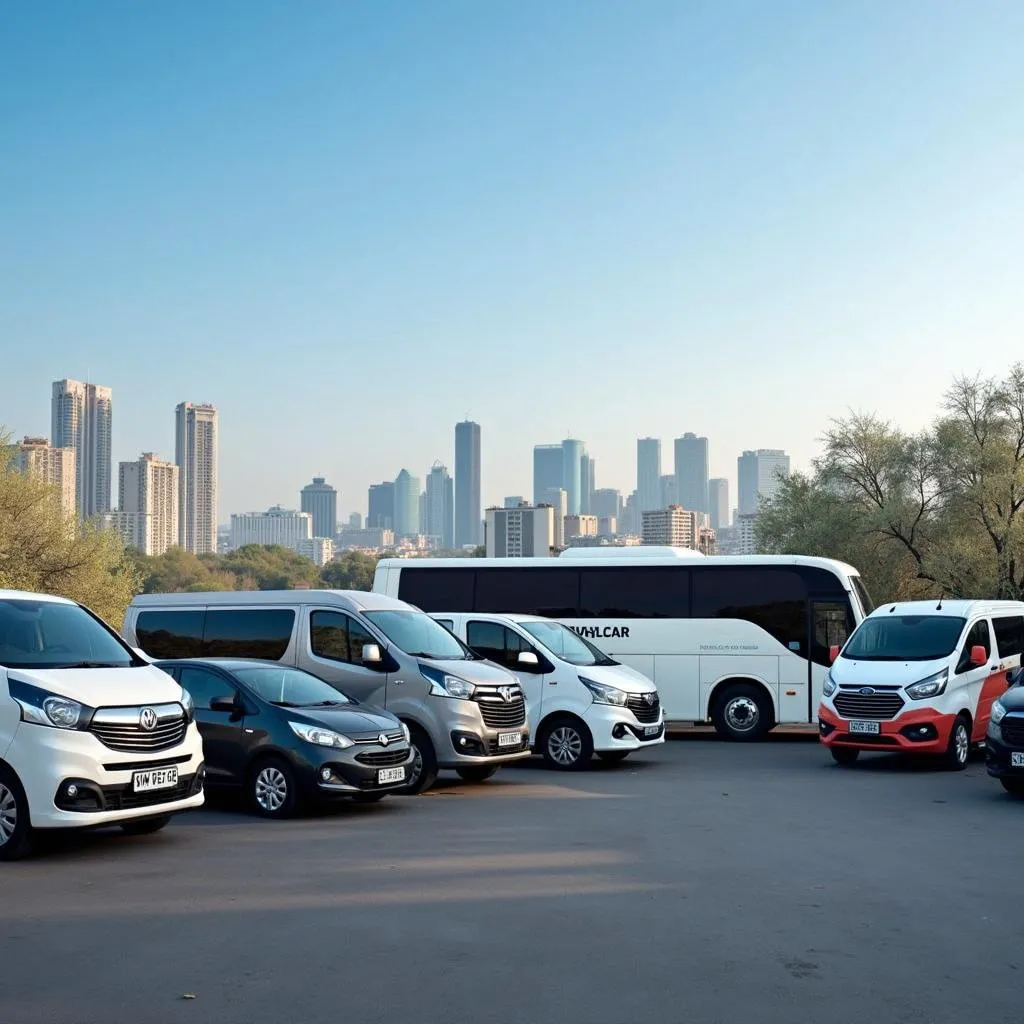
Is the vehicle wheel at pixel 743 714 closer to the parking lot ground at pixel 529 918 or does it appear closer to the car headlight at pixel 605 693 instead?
the car headlight at pixel 605 693

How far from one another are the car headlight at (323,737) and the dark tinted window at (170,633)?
550 cm

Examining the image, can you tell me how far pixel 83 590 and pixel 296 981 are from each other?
122ft

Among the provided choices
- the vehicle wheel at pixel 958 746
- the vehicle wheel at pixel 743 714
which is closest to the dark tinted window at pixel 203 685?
the vehicle wheel at pixel 958 746

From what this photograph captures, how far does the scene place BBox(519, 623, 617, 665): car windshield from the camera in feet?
59.1

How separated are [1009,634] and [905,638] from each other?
8.32ft

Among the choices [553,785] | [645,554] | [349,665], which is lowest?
[553,785]

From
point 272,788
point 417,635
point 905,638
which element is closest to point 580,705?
point 417,635

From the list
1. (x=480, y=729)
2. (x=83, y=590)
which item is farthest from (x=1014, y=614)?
(x=83, y=590)

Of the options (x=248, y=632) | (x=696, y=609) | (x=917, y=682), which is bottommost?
(x=917, y=682)

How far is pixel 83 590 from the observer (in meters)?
41.4

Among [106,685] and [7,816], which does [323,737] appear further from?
[7,816]

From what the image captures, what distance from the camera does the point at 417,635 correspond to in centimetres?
1579

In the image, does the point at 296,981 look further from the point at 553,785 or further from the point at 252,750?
the point at 553,785

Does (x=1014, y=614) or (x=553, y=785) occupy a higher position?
(x=1014, y=614)
